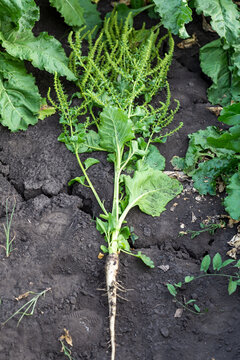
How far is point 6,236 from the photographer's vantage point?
2.85 metres

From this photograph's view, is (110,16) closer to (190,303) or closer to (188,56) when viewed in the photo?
(188,56)

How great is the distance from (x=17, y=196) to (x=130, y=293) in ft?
3.37

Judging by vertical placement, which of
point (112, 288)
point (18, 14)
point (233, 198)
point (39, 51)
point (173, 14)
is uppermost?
point (18, 14)

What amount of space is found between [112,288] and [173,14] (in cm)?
204

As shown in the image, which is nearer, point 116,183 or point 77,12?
point 116,183

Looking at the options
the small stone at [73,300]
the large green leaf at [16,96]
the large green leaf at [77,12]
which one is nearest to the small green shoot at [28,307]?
the small stone at [73,300]

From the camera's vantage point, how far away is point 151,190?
3.08 m

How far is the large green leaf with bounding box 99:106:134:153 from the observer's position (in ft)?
10.3

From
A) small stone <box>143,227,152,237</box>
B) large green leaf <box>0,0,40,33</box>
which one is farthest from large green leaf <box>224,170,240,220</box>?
large green leaf <box>0,0,40,33</box>

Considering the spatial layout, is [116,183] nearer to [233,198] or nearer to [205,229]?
[205,229]

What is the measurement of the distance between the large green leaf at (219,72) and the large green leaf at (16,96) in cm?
138

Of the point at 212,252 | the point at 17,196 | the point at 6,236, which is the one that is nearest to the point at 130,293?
the point at 212,252

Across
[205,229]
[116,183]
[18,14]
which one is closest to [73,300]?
[116,183]

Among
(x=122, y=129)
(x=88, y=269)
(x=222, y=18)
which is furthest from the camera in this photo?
(x=222, y=18)
